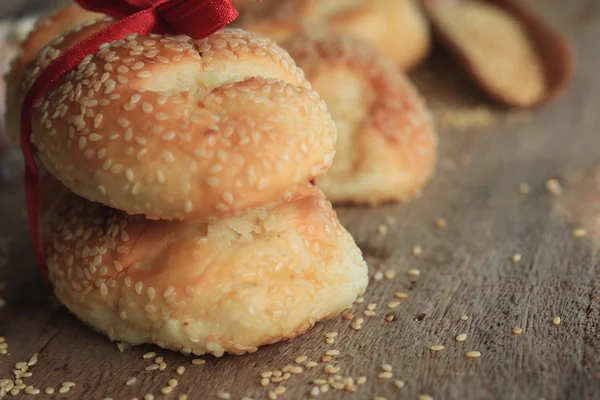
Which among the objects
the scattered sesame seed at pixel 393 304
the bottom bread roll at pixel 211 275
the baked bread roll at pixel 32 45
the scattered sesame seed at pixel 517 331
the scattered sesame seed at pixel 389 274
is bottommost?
the scattered sesame seed at pixel 389 274

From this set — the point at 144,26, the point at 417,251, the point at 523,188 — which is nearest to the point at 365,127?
the point at 417,251

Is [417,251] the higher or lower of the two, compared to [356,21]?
lower

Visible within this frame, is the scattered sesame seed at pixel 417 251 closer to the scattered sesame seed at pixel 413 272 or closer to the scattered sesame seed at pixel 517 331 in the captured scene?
the scattered sesame seed at pixel 413 272

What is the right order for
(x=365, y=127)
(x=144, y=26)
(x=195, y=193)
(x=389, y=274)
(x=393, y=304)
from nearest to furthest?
(x=195, y=193), (x=144, y=26), (x=393, y=304), (x=389, y=274), (x=365, y=127)

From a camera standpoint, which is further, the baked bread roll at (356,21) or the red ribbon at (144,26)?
the baked bread roll at (356,21)

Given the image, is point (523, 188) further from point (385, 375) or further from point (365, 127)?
point (385, 375)

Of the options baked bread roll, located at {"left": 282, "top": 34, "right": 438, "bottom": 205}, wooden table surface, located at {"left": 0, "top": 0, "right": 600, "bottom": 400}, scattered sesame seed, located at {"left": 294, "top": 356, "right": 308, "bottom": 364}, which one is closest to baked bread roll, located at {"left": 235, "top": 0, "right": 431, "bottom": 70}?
baked bread roll, located at {"left": 282, "top": 34, "right": 438, "bottom": 205}

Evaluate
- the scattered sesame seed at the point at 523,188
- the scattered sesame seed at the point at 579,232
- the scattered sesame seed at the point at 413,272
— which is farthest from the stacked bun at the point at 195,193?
the scattered sesame seed at the point at 523,188
